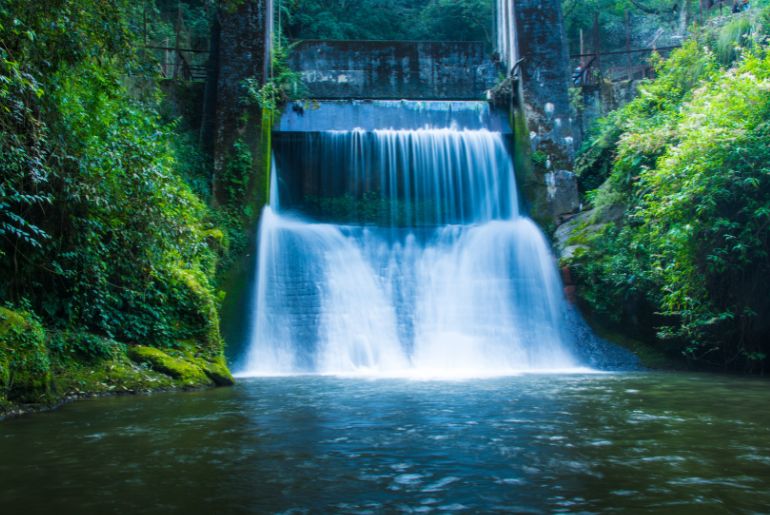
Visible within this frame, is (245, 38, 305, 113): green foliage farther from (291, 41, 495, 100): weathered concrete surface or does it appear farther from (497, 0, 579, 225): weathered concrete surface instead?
(497, 0, 579, 225): weathered concrete surface

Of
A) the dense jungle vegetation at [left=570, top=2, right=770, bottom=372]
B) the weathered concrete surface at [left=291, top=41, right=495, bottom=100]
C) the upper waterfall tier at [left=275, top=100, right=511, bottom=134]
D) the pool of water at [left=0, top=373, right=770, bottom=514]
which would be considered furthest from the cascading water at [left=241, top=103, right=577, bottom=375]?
the pool of water at [left=0, top=373, right=770, bottom=514]

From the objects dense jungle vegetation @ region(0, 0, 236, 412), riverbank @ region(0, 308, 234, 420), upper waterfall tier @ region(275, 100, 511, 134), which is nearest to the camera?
riverbank @ region(0, 308, 234, 420)

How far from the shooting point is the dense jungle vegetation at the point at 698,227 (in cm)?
943

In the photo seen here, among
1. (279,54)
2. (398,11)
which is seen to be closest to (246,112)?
(279,54)

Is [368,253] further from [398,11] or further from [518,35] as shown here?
[398,11]

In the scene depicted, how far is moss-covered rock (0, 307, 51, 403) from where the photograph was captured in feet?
18.6

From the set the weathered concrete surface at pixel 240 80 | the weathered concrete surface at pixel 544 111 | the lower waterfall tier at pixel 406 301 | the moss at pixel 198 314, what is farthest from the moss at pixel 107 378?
the weathered concrete surface at pixel 544 111

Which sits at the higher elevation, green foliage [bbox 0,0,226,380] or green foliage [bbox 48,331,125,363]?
green foliage [bbox 0,0,226,380]

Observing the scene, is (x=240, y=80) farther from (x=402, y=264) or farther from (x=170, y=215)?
(x=170, y=215)

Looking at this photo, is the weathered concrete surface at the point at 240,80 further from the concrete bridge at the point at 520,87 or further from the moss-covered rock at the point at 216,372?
the moss-covered rock at the point at 216,372

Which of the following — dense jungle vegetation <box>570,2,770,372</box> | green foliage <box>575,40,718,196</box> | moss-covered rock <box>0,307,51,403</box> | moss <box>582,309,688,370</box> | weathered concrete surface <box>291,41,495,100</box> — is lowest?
moss <box>582,309,688,370</box>

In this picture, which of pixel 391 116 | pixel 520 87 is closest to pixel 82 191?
pixel 391 116

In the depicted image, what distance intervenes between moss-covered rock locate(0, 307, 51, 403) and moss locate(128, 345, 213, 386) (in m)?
1.94

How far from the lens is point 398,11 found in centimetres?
2881
